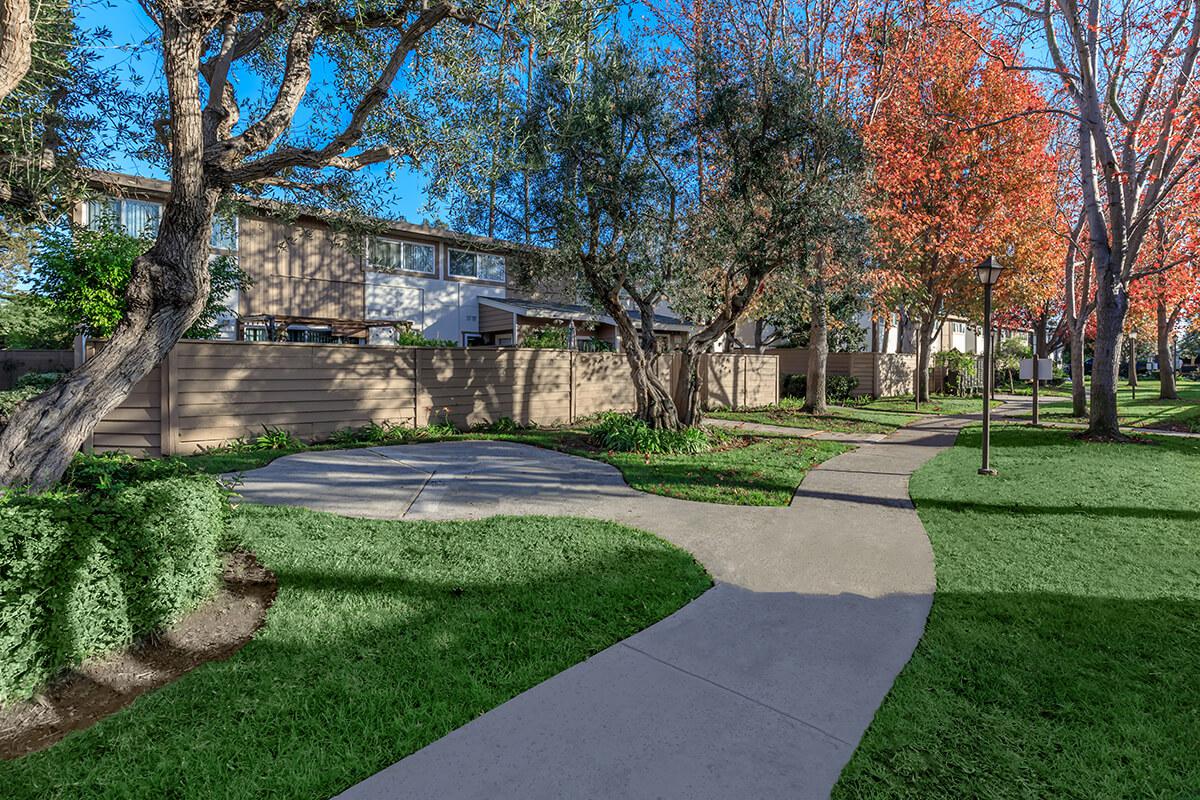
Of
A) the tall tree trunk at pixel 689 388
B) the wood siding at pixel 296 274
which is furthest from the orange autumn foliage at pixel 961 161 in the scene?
the wood siding at pixel 296 274

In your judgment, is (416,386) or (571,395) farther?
(571,395)

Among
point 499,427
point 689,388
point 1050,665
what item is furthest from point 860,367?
point 1050,665

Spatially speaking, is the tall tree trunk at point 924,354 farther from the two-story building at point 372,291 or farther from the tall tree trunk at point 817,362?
the two-story building at point 372,291

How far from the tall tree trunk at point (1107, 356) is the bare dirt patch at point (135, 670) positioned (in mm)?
14121

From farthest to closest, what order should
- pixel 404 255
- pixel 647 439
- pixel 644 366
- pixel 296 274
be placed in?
pixel 404 255, pixel 296 274, pixel 644 366, pixel 647 439

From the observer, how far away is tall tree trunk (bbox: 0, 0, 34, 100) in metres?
3.42

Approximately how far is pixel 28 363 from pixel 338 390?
212 inches

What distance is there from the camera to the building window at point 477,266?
1903 cm

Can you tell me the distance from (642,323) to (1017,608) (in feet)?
26.1

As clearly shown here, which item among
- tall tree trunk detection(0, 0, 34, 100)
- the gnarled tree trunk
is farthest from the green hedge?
the gnarled tree trunk

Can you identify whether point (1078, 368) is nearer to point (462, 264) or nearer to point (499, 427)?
point (499, 427)

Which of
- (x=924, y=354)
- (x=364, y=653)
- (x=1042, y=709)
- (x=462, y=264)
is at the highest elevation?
(x=462, y=264)

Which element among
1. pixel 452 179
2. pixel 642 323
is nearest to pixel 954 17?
pixel 642 323

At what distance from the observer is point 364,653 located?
3041 millimetres
